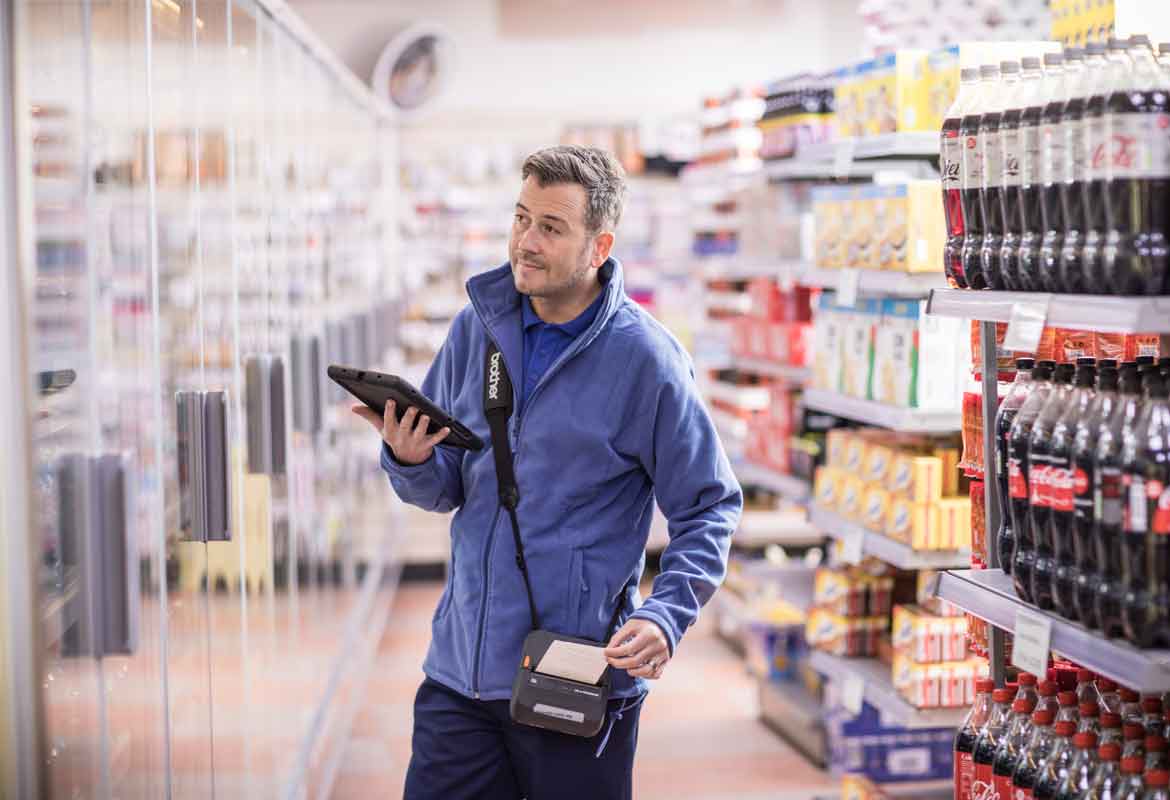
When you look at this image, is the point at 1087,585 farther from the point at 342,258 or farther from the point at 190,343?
the point at 342,258

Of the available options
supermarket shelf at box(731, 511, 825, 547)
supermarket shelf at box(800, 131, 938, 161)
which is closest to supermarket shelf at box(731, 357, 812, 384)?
supermarket shelf at box(731, 511, 825, 547)

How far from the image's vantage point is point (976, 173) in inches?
100

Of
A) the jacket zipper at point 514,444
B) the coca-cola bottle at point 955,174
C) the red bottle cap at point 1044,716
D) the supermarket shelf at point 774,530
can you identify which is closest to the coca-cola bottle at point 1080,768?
the red bottle cap at point 1044,716

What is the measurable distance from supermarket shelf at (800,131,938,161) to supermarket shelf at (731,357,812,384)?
43.2 inches

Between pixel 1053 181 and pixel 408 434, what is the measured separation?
1.23 metres

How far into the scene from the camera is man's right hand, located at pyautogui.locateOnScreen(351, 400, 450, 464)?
2.58 meters

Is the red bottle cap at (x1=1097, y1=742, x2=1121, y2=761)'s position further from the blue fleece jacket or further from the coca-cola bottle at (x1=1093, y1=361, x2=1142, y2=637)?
the blue fleece jacket

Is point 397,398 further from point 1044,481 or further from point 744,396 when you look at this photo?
point 744,396

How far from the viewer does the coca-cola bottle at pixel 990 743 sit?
2600 millimetres

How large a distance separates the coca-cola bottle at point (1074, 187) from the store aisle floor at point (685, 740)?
3079mm

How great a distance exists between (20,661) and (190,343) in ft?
3.50

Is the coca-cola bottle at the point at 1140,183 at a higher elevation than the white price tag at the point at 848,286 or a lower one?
higher

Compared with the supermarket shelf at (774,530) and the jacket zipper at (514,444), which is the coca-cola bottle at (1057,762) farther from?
the supermarket shelf at (774,530)

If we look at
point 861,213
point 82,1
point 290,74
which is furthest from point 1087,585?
point 290,74
